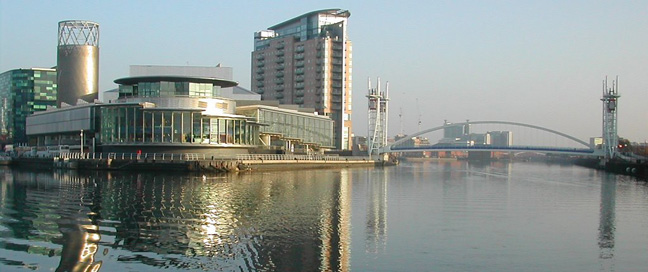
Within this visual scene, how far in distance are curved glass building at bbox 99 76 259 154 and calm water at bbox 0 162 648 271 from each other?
101 ft

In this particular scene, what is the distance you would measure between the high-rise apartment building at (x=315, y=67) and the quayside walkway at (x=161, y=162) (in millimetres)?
55785

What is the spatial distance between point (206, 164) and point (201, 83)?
16965 mm

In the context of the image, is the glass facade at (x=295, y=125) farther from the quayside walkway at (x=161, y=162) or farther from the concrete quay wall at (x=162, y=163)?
the concrete quay wall at (x=162, y=163)

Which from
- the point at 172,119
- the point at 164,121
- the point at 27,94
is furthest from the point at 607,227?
the point at 27,94

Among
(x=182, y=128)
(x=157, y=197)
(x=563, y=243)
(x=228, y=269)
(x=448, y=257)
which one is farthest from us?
(x=182, y=128)

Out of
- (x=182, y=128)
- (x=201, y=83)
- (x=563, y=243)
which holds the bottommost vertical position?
(x=563, y=243)

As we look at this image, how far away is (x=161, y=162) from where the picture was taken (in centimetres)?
6366

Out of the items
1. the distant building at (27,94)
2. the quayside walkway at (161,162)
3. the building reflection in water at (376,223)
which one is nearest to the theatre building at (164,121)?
the quayside walkway at (161,162)

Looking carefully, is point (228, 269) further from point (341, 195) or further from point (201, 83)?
point (201, 83)

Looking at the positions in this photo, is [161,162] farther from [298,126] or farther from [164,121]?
[298,126]

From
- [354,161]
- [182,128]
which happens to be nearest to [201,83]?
[182,128]

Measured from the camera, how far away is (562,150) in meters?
117

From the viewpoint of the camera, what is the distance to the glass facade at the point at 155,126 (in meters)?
71.2

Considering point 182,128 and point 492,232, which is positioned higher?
point 182,128
